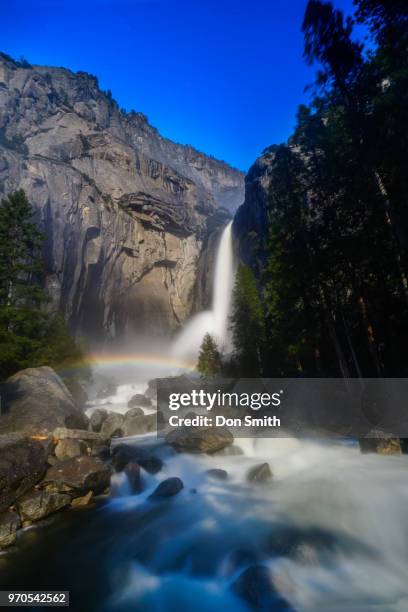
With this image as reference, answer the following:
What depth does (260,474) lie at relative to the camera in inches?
402

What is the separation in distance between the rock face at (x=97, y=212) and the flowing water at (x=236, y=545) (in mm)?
34438

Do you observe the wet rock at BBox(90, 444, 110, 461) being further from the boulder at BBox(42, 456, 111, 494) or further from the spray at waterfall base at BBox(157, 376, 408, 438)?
the spray at waterfall base at BBox(157, 376, 408, 438)

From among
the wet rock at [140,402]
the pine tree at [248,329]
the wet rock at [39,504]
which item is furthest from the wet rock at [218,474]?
the wet rock at [140,402]

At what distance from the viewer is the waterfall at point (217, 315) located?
174 feet

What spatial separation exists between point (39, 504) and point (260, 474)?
22.0 ft

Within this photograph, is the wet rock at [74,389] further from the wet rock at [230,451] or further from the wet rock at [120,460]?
the wet rock at [230,451]

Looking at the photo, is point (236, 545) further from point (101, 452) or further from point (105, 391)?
point (105, 391)

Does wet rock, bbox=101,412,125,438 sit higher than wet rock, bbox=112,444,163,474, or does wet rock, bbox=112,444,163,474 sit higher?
wet rock, bbox=112,444,163,474

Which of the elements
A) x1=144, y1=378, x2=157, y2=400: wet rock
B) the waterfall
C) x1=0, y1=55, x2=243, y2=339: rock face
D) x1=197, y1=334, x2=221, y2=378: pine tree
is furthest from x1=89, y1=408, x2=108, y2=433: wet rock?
the waterfall

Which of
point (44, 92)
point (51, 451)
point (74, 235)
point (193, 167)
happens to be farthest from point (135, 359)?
point (193, 167)

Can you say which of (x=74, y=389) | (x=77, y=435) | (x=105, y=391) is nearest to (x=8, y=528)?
(x=77, y=435)

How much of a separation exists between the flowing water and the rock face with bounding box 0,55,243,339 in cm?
3444

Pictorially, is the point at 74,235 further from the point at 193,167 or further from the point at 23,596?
the point at 193,167

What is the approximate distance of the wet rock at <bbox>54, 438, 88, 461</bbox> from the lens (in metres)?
11.0
